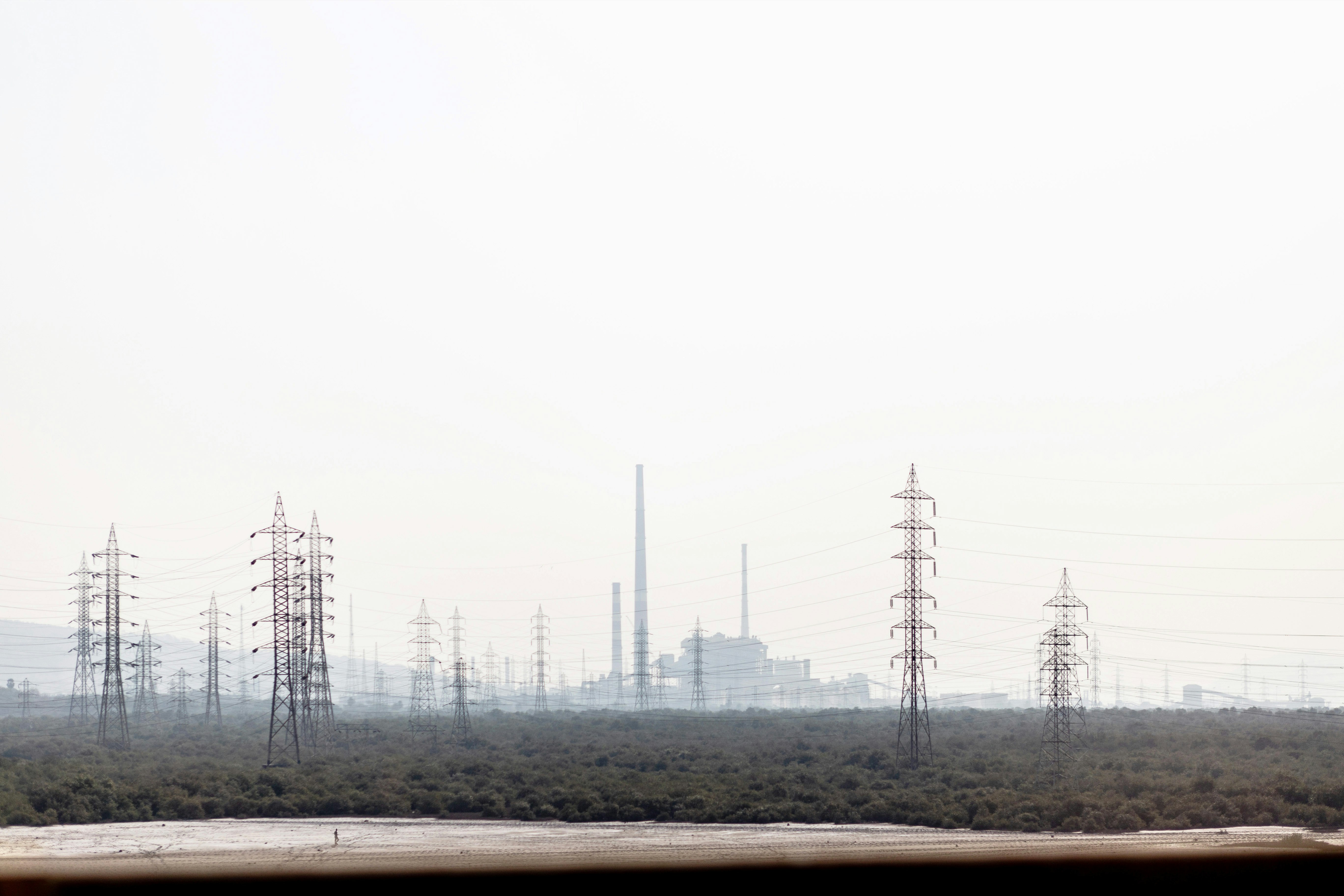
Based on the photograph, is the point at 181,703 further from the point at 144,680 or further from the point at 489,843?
the point at 489,843

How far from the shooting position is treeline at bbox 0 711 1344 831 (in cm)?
3850

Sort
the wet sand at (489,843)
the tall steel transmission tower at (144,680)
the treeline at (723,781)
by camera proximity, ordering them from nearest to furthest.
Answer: the wet sand at (489,843), the treeline at (723,781), the tall steel transmission tower at (144,680)

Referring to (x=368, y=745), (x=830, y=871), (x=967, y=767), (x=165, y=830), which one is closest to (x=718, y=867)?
(x=830, y=871)

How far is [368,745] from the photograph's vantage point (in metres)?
75.6

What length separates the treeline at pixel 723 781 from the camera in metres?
38.5

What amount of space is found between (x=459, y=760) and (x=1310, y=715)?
293 feet

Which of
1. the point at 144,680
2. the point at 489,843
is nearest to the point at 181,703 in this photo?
the point at 144,680

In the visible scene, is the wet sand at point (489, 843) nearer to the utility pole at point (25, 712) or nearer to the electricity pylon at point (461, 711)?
the electricity pylon at point (461, 711)

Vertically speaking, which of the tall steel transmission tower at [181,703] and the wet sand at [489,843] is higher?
the wet sand at [489,843]

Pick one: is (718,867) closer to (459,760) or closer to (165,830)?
(165,830)

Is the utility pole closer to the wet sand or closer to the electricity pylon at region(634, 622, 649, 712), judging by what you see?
the electricity pylon at region(634, 622, 649, 712)

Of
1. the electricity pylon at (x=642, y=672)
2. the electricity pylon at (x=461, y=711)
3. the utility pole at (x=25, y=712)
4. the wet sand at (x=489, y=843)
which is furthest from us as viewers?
the electricity pylon at (x=642, y=672)

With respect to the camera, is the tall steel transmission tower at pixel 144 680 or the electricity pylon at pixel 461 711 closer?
the electricity pylon at pixel 461 711

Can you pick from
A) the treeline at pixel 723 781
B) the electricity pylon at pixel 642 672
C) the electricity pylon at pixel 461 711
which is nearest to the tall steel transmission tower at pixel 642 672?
the electricity pylon at pixel 642 672
